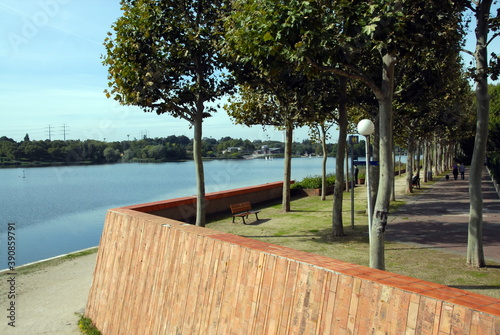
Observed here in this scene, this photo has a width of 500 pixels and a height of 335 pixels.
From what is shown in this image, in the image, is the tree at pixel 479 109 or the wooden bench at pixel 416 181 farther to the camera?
the wooden bench at pixel 416 181

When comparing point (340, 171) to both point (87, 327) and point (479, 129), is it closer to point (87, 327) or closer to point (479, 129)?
point (479, 129)

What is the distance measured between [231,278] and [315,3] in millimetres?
5268

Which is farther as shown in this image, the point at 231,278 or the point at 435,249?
the point at 435,249

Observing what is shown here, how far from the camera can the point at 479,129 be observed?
816 cm

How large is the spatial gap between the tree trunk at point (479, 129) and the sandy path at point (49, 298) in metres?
7.55

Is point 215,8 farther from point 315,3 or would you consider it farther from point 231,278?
point 231,278

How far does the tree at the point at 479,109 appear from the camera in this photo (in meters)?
8.11

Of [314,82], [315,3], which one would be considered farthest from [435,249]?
[315,3]

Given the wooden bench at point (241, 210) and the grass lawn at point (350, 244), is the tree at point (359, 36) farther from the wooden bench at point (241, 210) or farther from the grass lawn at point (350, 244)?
the wooden bench at point (241, 210)

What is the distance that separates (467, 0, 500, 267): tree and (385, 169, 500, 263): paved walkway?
2.97ft

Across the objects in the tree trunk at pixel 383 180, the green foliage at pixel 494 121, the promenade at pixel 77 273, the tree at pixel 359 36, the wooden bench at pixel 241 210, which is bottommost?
the promenade at pixel 77 273

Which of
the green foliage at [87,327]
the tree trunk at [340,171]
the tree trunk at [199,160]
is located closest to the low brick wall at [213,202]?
the tree trunk at [199,160]

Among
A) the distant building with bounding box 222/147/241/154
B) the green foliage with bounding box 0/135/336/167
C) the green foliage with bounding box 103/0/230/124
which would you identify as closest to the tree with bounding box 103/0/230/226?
the green foliage with bounding box 103/0/230/124

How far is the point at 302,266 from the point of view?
14.0 ft
